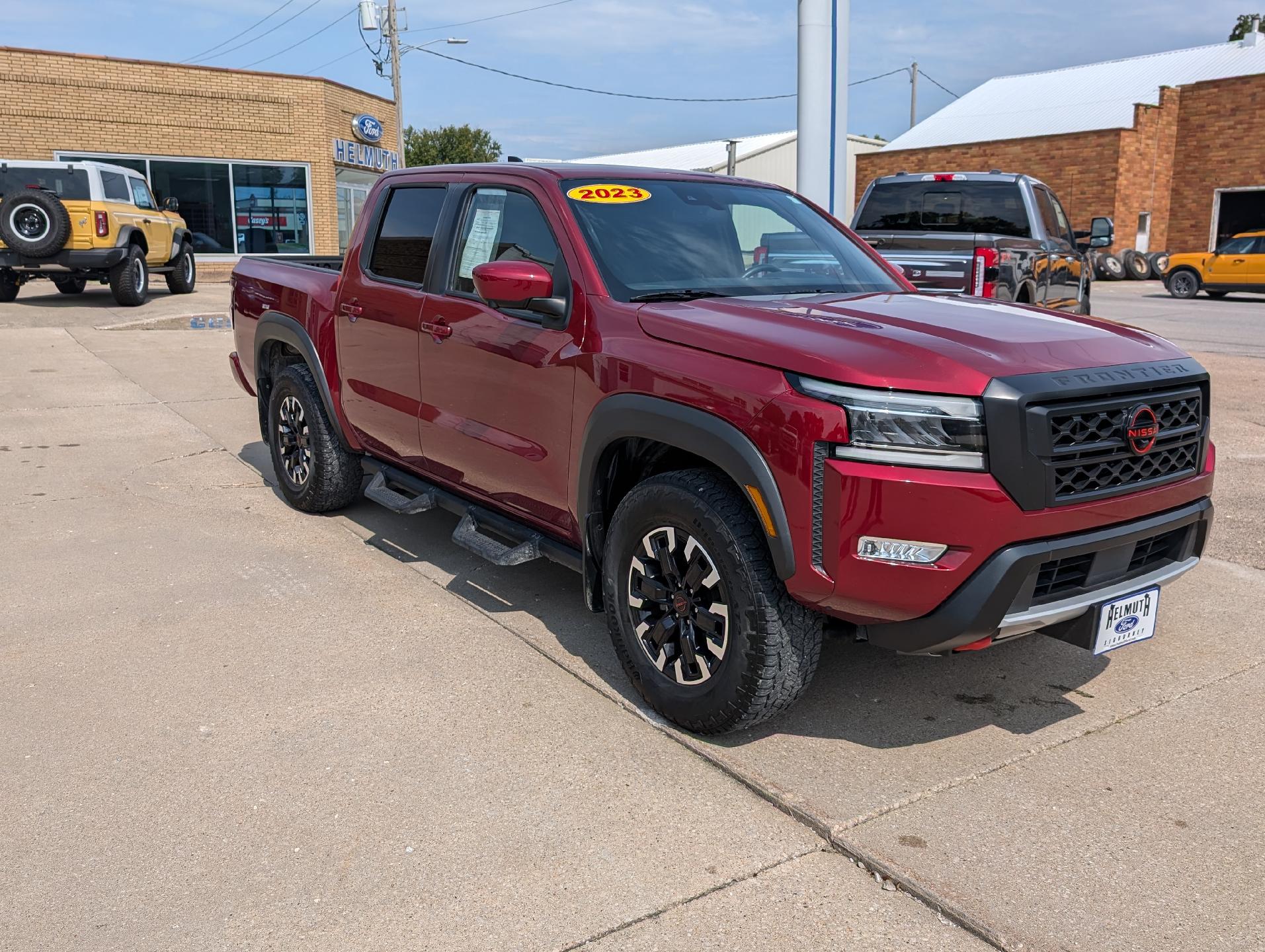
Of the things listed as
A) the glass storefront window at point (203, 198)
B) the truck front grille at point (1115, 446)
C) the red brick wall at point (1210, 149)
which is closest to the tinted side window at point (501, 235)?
the truck front grille at point (1115, 446)

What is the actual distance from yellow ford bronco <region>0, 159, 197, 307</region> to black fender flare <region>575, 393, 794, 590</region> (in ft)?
50.6

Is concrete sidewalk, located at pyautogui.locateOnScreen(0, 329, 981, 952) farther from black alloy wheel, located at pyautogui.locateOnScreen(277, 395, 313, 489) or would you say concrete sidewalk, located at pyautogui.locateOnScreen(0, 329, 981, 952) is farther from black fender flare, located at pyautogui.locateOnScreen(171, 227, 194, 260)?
black fender flare, located at pyautogui.locateOnScreen(171, 227, 194, 260)

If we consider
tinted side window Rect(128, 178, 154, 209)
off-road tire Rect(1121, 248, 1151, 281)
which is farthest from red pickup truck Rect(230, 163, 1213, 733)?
off-road tire Rect(1121, 248, 1151, 281)

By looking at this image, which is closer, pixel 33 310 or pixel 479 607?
pixel 479 607

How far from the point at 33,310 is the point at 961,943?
61.2 feet

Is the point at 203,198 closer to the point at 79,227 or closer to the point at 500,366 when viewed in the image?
the point at 79,227

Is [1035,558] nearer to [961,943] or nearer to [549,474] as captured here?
[961,943]

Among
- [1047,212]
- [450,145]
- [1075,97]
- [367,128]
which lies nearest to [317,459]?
[1047,212]

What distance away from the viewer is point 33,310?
58.0 feet

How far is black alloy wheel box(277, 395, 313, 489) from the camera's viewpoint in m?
6.17

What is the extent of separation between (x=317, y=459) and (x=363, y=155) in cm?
2732

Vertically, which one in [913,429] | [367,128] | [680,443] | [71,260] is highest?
[367,128]

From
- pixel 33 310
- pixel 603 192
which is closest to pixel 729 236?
pixel 603 192

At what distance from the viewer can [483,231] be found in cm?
471
